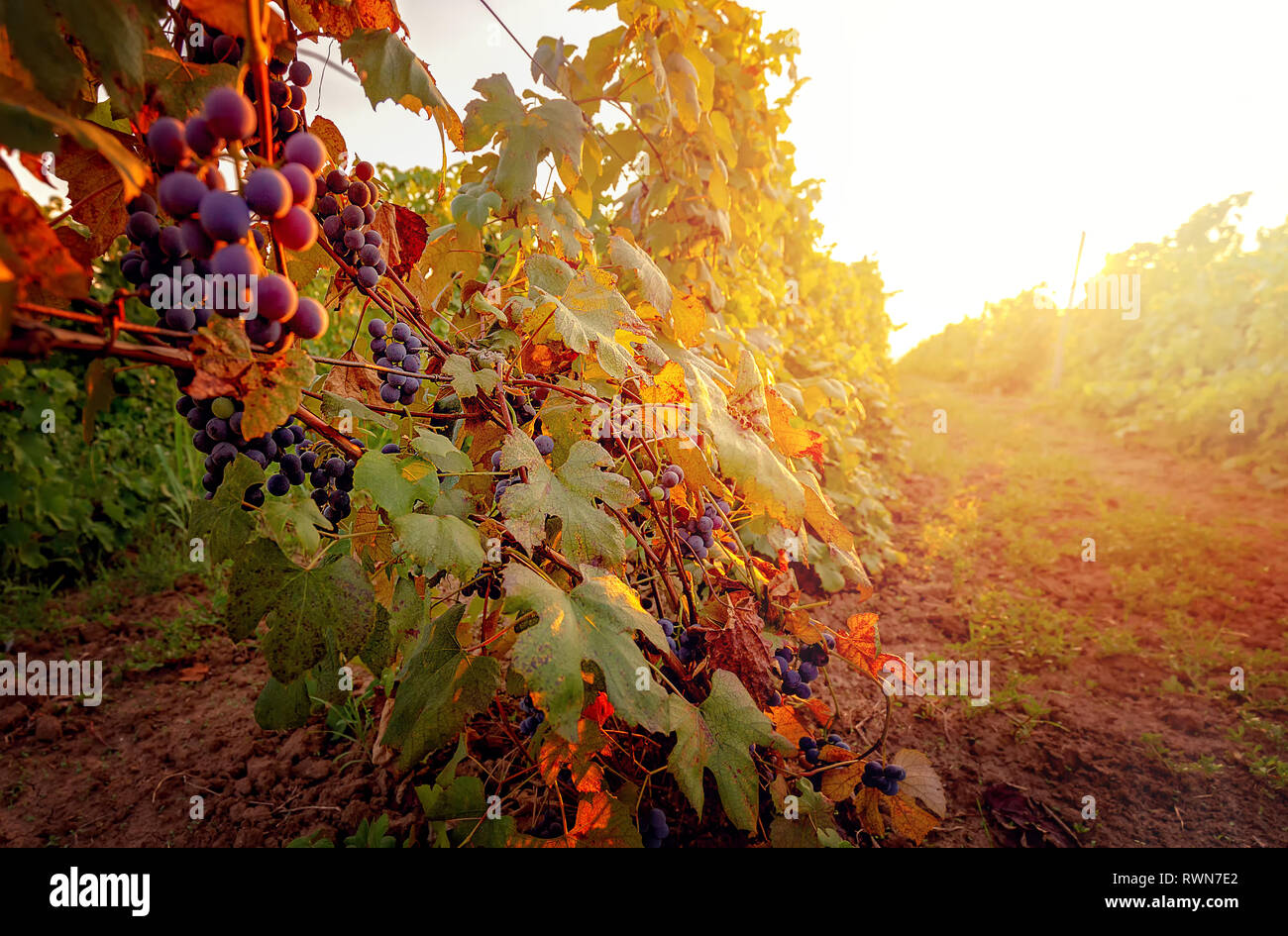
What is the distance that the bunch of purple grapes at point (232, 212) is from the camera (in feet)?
1.89

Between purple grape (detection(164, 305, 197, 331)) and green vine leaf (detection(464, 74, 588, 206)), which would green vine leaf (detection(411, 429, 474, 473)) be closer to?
purple grape (detection(164, 305, 197, 331))

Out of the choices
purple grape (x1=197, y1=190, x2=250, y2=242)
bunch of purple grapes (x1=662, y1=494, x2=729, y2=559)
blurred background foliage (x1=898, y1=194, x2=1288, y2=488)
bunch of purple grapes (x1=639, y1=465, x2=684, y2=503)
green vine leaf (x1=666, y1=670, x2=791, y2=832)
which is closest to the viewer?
purple grape (x1=197, y1=190, x2=250, y2=242)

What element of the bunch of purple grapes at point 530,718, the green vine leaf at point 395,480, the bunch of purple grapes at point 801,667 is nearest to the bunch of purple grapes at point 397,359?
the green vine leaf at point 395,480

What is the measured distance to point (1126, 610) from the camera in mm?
3471

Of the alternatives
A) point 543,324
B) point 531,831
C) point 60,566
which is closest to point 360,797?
point 531,831

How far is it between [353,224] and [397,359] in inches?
9.5

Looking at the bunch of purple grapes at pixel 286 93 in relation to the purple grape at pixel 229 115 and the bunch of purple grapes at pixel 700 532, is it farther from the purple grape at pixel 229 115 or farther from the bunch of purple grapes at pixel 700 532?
the bunch of purple grapes at pixel 700 532

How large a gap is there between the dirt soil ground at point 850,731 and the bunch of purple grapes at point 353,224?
1.37 metres

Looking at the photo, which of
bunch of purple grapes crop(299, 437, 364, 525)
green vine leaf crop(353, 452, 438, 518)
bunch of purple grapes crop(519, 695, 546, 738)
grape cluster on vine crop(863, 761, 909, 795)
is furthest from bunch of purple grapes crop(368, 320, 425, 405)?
grape cluster on vine crop(863, 761, 909, 795)

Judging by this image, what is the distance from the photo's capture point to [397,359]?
1.13 m

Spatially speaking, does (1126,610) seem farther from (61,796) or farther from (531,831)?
(61,796)

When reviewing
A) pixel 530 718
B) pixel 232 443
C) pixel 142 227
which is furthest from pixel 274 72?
pixel 530 718

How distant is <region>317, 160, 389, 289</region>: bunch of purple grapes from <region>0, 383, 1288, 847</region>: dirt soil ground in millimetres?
1372

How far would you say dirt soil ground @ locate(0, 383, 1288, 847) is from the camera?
5.72 feet
